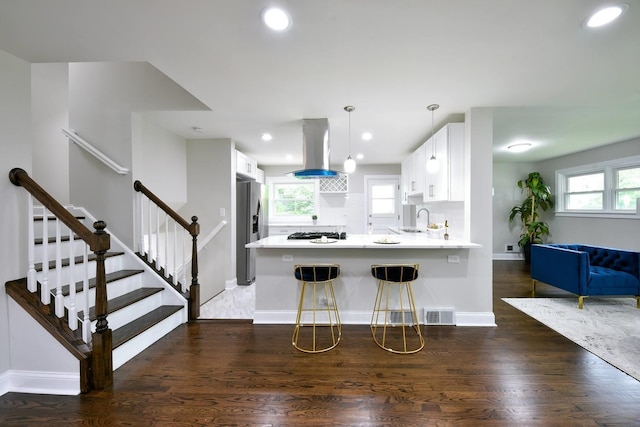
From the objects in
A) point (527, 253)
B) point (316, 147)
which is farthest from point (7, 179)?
point (527, 253)

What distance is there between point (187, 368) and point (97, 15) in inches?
98.3

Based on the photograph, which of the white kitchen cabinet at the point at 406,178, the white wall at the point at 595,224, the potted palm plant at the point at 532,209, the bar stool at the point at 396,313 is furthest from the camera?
the potted palm plant at the point at 532,209

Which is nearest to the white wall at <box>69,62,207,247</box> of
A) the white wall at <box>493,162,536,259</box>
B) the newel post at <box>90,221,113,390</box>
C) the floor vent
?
the newel post at <box>90,221,113,390</box>

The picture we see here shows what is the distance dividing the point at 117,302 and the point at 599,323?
16.7 feet

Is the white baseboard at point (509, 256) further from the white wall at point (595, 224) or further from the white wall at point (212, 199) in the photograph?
the white wall at point (212, 199)

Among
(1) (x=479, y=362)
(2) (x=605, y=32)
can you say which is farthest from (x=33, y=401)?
(2) (x=605, y=32)

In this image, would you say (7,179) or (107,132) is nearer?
(7,179)

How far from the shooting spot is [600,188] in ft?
16.4

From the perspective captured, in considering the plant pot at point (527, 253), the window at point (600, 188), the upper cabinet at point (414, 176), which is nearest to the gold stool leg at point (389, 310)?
the upper cabinet at point (414, 176)

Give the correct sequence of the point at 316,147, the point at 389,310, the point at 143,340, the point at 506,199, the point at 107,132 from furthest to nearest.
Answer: the point at 506,199 < the point at 316,147 < the point at 107,132 < the point at 389,310 < the point at 143,340

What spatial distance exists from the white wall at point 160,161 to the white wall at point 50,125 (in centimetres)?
97

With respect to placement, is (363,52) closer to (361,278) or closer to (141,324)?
(361,278)

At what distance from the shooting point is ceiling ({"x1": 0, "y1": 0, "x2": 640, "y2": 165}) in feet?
4.92

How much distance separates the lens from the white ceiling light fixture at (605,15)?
1.48 metres
